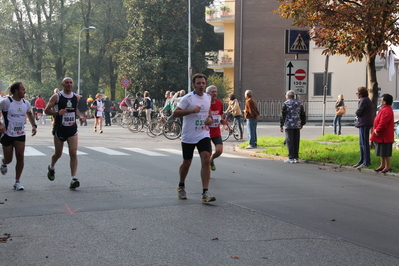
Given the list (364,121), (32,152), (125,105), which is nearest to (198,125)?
(364,121)

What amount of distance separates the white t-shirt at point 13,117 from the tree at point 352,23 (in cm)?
792

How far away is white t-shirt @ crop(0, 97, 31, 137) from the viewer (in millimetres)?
9328

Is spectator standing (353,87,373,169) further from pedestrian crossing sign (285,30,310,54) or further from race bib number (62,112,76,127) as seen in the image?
race bib number (62,112,76,127)

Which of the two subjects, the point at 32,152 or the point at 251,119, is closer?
the point at 32,152

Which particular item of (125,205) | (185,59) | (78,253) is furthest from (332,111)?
(78,253)

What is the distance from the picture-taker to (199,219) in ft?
22.7

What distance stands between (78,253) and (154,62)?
114 feet

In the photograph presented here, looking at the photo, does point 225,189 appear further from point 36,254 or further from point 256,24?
point 256,24

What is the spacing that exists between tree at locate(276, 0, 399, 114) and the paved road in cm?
357

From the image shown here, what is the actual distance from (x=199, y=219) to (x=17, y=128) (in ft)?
13.6

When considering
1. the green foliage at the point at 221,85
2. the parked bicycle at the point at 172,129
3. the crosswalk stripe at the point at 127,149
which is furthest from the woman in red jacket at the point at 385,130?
the green foliage at the point at 221,85

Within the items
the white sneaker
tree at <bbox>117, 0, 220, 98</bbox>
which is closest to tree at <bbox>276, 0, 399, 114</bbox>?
the white sneaker

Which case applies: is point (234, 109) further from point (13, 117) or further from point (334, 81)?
point (334, 81)

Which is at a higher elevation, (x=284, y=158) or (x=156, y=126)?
(x=156, y=126)
